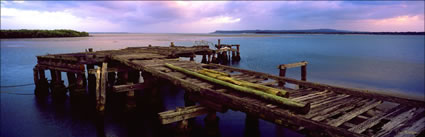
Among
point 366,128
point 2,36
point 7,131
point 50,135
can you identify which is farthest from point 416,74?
point 2,36

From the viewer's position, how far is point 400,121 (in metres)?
5.65

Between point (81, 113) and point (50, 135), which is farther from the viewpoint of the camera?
point (81, 113)

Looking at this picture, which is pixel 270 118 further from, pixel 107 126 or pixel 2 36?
pixel 2 36

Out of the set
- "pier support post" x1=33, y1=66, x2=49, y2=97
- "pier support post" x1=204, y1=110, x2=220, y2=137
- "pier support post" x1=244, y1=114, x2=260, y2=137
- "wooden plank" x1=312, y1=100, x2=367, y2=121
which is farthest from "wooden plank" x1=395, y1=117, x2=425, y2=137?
Result: "pier support post" x1=33, y1=66, x2=49, y2=97

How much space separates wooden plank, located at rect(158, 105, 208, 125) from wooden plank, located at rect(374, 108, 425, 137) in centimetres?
430

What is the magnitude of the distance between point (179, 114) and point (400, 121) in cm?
560

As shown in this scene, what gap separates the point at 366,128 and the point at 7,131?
46.3ft

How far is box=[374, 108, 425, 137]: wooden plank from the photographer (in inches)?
198

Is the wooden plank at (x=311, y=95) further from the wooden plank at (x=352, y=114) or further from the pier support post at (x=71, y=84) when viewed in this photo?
the pier support post at (x=71, y=84)

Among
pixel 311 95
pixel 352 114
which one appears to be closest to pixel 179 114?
pixel 311 95

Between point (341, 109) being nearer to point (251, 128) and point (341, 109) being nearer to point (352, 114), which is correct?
point (352, 114)

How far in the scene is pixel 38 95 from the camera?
15.6 meters

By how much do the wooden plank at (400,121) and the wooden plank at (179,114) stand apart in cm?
430

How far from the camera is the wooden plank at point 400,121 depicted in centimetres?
502
